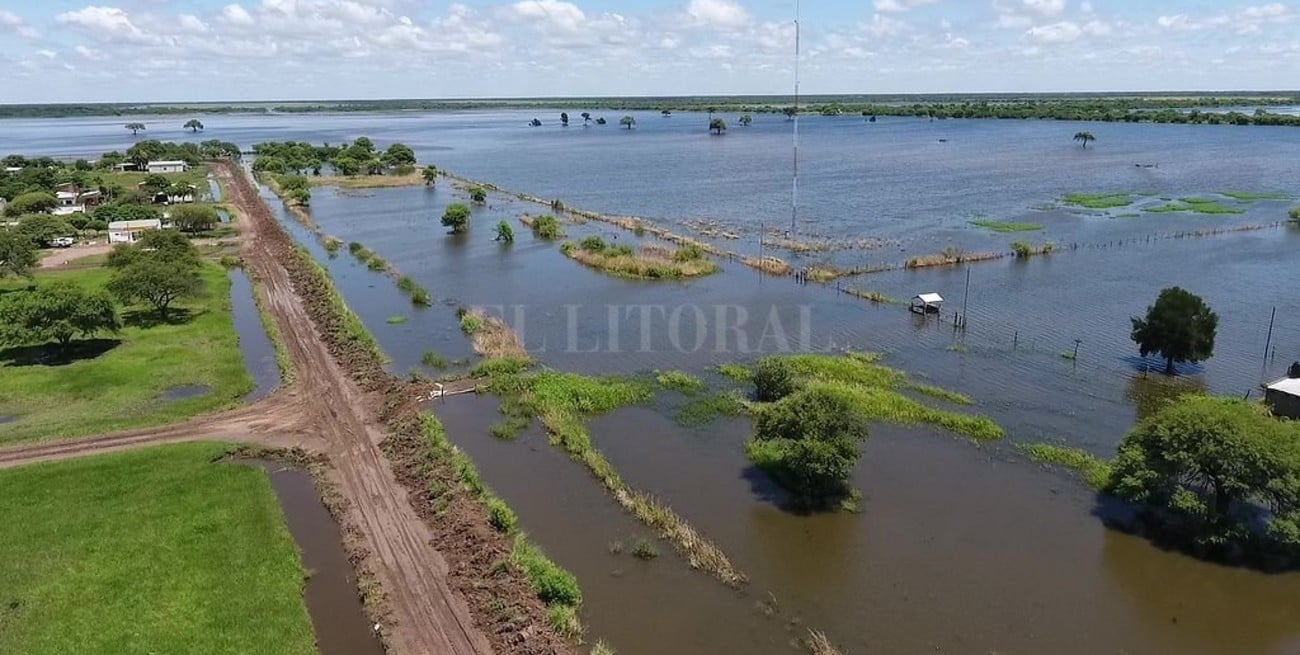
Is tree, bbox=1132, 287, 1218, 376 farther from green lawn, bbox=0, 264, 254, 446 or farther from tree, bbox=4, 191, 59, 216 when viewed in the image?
tree, bbox=4, 191, 59, 216

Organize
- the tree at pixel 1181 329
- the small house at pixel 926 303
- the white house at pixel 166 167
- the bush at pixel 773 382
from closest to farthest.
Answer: the bush at pixel 773 382, the tree at pixel 1181 329, the small house at pixel 926 303, the white house at pixel 166 167

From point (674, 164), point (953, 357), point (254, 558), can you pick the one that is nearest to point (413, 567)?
point (254, 558)

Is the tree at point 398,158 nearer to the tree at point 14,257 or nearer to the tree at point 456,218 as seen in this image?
the tree at point 456,218

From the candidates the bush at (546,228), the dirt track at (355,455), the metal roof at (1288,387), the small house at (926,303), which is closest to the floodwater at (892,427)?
the small house at (926,303)

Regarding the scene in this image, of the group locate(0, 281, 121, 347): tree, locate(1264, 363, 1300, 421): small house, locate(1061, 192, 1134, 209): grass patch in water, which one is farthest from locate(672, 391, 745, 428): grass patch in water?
locate(1061, 192, 1134, 209): grass patch in water

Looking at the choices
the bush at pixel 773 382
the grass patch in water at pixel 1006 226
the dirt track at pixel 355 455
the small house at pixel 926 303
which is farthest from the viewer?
the grass patch in water at pixel 1006 226

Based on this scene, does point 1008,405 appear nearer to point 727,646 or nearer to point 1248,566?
point 1248,566
